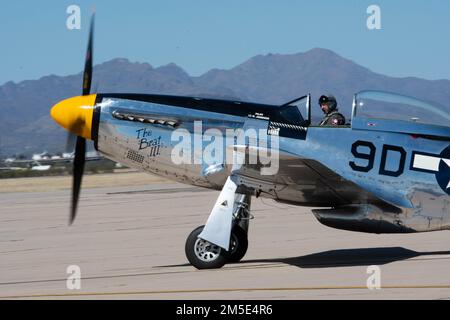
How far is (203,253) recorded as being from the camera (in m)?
11.0

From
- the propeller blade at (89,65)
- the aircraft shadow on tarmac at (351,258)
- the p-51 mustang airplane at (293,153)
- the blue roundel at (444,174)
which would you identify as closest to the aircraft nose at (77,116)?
the p-51 mustang airplane at (293,153)

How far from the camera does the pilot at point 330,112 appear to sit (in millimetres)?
11055

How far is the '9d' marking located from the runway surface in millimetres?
1245

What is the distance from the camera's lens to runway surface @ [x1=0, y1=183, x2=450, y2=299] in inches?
364

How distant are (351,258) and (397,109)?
2326 millimetres

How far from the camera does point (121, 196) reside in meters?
31.0

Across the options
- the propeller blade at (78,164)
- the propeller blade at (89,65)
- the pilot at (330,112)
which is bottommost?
the propeller blade at (78,164)

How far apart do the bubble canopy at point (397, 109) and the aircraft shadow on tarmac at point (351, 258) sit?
1.98 metres

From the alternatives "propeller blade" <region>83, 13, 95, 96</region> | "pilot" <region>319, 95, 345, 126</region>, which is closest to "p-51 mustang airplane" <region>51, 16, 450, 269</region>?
"pilot" <region>319, 95, 345, 126</region>

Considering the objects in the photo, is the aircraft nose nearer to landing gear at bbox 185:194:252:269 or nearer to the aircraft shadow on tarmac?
landing gear at bbox 185:194:252:269

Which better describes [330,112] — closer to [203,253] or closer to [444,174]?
[444,174]

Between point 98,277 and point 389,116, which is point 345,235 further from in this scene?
point 98,277

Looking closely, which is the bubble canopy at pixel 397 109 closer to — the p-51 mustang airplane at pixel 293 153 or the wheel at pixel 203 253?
the p-51 mustang airplane at pixel 293 153
